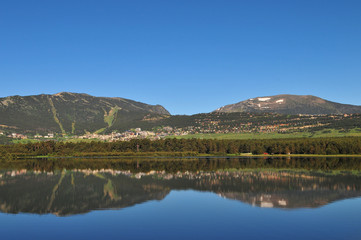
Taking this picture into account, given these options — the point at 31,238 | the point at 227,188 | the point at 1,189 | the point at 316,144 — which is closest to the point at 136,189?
the point at 227,188

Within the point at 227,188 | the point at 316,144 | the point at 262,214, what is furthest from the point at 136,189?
the point at 316,144

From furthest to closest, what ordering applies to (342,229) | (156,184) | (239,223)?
(156,184), (239,223), (342,229)

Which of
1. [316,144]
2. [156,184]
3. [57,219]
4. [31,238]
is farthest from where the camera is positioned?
[316,144]

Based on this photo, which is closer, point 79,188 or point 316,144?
point 79,188

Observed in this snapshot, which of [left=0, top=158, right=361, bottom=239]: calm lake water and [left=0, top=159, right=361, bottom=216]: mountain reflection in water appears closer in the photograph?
[left=0, top=158, right=361, bottom=239]: calm lake water

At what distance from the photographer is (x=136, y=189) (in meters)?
56.0

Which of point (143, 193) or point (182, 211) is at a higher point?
point (143, 193)

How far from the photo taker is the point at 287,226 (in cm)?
3105

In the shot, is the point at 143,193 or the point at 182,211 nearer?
the point at 182,211

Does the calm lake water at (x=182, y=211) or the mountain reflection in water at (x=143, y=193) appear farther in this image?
the mountain reflection in water at (x=143, y=193)

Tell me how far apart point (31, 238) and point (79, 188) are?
29944mm

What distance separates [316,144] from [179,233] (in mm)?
176771

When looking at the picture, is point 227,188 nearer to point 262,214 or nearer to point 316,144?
point 262,214

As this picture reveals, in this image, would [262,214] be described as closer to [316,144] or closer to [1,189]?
[1,189]
